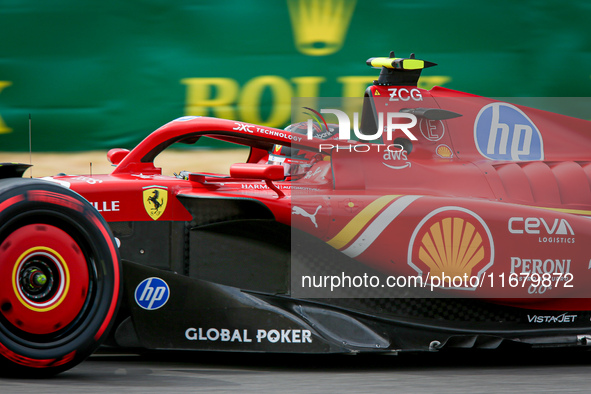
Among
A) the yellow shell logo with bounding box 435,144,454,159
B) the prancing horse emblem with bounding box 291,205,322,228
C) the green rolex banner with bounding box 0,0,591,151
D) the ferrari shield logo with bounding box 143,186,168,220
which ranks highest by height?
the green rolex banner with bounding box 0,0,591,151

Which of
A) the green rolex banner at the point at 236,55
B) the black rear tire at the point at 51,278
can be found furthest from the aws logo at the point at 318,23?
the black rear tire at the point at 51,278

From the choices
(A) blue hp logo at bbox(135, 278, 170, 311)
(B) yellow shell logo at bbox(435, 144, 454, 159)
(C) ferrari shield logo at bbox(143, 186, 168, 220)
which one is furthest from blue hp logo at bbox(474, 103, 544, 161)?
(A) blue hp logo at bbox(135, 278, 170, 311)

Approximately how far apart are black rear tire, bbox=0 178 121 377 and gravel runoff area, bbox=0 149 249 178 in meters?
3.09

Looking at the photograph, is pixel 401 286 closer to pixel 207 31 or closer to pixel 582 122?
pixel 582 122

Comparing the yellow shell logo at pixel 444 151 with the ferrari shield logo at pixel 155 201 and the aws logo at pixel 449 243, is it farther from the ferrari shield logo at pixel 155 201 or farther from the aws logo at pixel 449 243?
the ferrari shield logo at pixel 155 201

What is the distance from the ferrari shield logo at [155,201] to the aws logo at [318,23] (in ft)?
10.4

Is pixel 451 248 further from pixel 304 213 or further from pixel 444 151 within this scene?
pixel 304 213

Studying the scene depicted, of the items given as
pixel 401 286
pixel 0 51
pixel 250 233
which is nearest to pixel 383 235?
pixel 401 286

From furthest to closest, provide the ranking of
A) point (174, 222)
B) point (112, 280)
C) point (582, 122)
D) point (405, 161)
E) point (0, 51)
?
point (0, 51) → point (582, 122) → point (405, 161) → point (174, 222) → point (112, 280)

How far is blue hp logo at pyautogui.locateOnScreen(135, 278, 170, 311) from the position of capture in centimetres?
358

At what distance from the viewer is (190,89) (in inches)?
253

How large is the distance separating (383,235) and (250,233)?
660mm

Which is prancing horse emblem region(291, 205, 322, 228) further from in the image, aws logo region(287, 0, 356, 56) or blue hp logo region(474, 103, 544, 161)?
aws logo region(287, 0, 356, 56)

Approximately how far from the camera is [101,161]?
6.36 m
